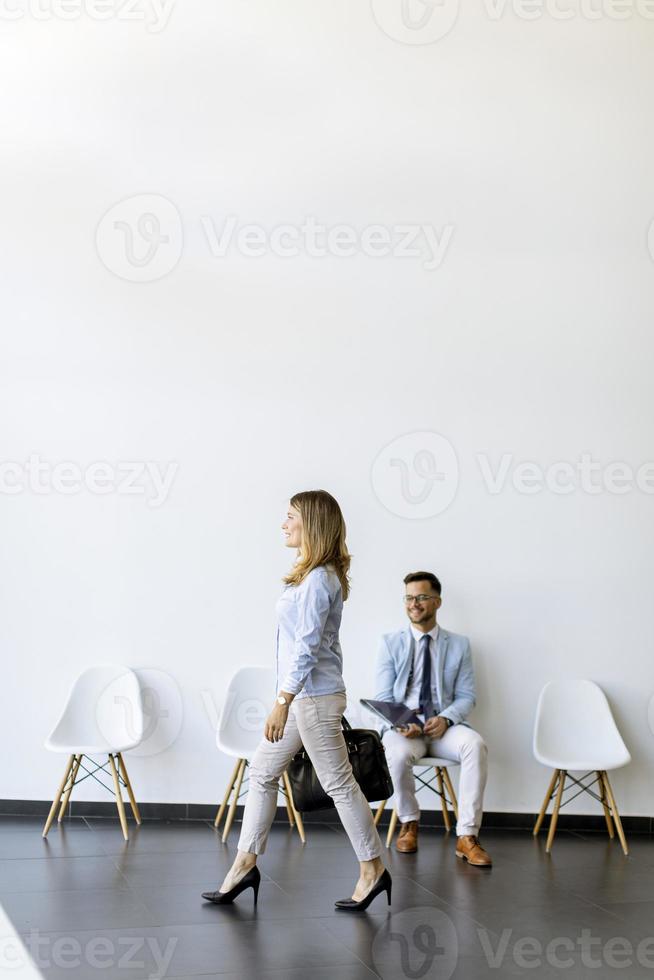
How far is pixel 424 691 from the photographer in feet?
18.2

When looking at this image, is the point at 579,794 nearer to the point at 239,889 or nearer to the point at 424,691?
the point at 424,691

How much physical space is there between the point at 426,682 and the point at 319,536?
6.27ft

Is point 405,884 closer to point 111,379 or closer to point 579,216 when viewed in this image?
point 111,379

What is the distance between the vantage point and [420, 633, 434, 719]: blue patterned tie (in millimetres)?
5508

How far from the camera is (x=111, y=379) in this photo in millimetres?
5980

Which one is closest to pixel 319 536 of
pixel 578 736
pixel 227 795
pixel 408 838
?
pixel 408 838

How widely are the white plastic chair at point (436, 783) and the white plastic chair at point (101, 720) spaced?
1.37 meters

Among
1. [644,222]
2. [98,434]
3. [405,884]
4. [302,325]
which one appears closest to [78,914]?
[405,884]

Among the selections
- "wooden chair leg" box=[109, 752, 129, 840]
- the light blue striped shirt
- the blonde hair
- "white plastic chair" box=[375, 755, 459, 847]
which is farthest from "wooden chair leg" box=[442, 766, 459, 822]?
the blonde hair

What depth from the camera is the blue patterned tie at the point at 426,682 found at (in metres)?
5.51

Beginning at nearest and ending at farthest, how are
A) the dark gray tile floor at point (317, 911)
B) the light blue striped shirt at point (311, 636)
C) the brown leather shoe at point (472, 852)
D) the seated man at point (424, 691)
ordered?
1. the dark gray tile floor at point (317, 911)
2. the light blue striped shirt at point (311, 636)
3. the brown leather shoe at point (472, 852)
4. the seated man at point (424, 691)

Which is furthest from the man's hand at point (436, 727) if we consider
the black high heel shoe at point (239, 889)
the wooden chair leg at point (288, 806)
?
the black high heel shoe at point (239, 889)

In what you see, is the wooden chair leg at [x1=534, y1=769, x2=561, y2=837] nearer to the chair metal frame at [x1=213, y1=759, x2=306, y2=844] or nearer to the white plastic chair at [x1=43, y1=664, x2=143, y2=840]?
the chair metal frame at [x1=213, y1=759, x2=306, y2=844]

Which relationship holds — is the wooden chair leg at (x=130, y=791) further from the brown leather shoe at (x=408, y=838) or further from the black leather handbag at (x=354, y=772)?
the black leather handbag at (x=354, y=772)
